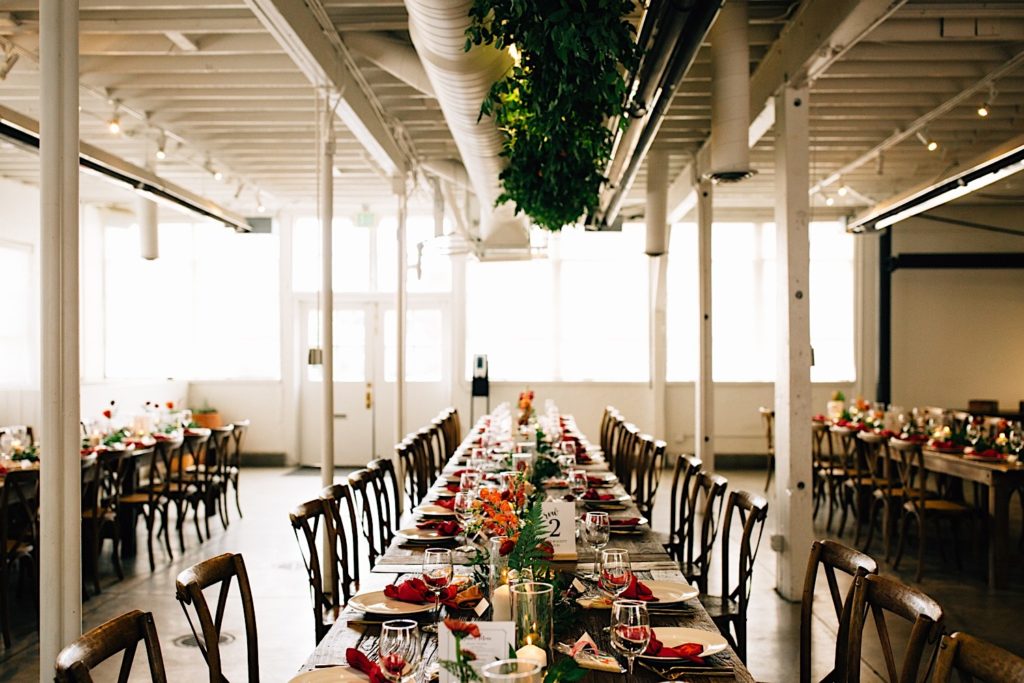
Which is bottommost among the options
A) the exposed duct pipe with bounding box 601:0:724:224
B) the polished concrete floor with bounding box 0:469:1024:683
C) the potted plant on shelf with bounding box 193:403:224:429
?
the polished concrete floor with bounding box 0:469:1024:683

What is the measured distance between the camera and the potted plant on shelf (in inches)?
543

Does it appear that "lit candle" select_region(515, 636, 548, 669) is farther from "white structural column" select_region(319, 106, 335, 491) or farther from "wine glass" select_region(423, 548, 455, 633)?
"white structural column" select_region(319, 106, 335, 491)

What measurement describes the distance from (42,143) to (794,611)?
5.48 m

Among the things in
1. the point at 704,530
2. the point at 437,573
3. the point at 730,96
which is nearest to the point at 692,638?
the point at 437,573

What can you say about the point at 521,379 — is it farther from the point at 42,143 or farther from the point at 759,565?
the point at 42,143

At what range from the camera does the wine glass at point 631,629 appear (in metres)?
2.24

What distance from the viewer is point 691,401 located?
14.4m

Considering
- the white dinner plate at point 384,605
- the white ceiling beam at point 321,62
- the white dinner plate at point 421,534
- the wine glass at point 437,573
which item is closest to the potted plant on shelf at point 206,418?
the white ceiling beam at point 321,62

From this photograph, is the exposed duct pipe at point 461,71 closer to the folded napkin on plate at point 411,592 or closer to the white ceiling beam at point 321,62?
the white ceiling beam at point 321,62

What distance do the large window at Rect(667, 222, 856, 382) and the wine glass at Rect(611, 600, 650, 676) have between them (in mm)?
12646

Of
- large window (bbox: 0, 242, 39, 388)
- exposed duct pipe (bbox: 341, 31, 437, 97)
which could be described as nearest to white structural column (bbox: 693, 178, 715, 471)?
exposed duct pipe (bbox: 341, 31, 437, 97)

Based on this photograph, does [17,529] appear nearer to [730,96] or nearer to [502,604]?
[502,604]

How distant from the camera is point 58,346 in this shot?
3111mm

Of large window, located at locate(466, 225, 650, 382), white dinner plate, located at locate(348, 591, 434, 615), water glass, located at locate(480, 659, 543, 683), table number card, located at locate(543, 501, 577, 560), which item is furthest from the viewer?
large window, located at locate(466, 225, 650, 382)
